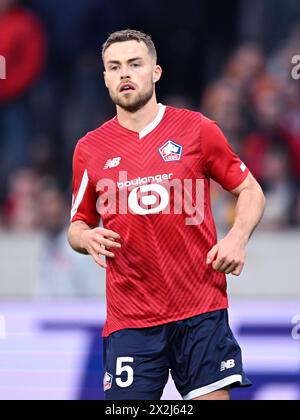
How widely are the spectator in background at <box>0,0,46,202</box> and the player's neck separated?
206 inches

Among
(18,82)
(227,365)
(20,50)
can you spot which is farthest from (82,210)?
(18,82)

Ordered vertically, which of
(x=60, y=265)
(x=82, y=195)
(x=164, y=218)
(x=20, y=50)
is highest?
(x=20, y=50)

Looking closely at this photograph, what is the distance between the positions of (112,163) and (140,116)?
241 mm

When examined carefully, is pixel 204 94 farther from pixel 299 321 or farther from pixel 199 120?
pixel 199 120

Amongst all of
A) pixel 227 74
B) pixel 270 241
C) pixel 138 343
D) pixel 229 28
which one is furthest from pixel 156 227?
pixel 229 28

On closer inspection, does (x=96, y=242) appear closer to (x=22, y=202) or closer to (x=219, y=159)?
(x=219, y=159)

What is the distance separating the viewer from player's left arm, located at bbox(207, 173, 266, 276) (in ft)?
16.2

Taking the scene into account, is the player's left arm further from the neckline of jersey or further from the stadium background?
the stadium background

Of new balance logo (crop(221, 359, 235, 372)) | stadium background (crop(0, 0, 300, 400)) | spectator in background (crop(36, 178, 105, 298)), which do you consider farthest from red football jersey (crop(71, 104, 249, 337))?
spectator in background (crop(36, 178, 105, 298))

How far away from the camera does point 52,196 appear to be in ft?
31.5

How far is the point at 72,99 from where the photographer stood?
10.8 metres

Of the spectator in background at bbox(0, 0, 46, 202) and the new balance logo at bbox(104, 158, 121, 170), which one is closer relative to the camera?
the new balance logo at bbox(104, 158, 121, 170)

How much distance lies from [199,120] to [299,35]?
5.22 metres

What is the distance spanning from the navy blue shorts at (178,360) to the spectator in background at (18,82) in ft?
18.4
